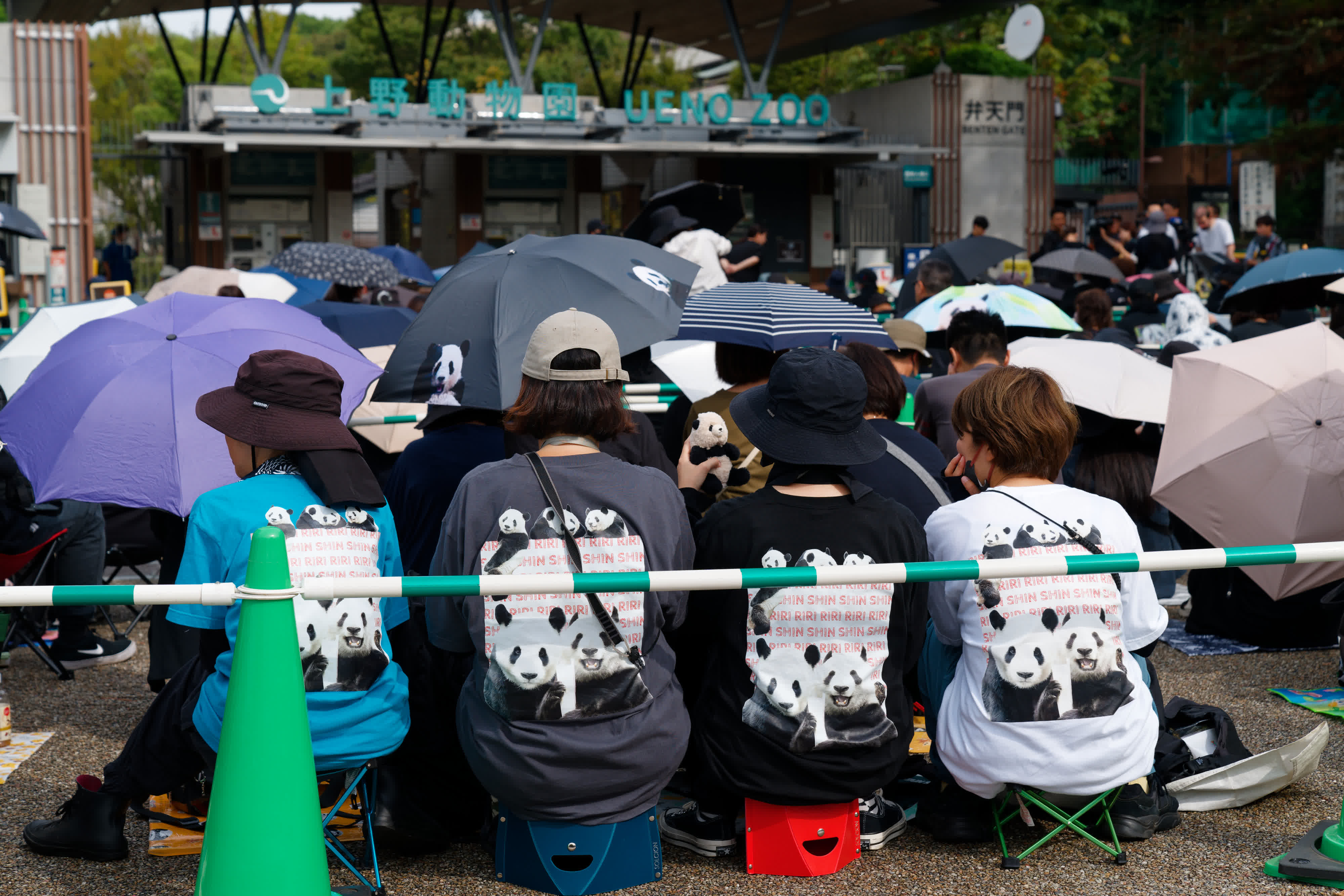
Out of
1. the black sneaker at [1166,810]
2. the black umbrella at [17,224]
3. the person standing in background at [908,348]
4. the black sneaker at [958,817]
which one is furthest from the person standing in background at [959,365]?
A: the black umbrella at [17,224]

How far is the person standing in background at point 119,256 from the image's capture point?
85.7 ft

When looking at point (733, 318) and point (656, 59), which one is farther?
point (656, 59)

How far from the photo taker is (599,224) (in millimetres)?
15758

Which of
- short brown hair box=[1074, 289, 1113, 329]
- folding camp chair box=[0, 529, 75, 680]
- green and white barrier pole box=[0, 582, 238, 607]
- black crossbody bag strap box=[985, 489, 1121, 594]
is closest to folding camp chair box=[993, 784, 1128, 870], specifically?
black crossbody bag strap box=[985, 489, 1121, 594]

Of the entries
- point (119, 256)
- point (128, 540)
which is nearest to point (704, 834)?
point (128, 540)

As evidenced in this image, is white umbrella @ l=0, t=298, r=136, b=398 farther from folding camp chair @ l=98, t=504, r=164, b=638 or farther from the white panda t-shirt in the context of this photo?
the white panda t-shirt

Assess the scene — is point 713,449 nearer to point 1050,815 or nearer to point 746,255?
point 1050,815

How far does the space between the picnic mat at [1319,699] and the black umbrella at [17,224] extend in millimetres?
13049

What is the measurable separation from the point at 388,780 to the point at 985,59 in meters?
30.1

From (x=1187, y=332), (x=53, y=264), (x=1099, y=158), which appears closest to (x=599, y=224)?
(x=1187, y=332)

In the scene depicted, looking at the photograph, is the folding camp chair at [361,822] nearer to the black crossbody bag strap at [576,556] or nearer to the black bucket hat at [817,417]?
the black crossbody bag strap at [576,556]

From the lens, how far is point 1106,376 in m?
6.09

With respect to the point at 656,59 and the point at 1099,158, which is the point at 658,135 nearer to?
the point at 1099,158

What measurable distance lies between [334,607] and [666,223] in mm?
6600
